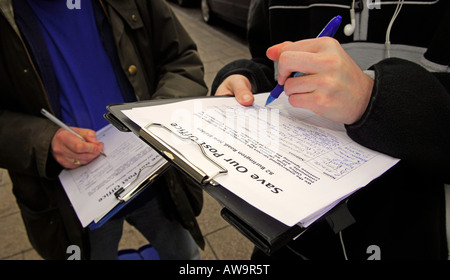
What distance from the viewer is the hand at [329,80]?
518 millimetres

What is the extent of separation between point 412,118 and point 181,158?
43 cm

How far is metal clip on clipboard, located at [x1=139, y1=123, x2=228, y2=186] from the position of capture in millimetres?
438

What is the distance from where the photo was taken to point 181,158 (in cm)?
47

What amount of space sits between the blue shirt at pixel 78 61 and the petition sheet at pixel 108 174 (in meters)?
0.16

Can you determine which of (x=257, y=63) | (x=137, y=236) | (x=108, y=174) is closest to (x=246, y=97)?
(x=257, y=63)

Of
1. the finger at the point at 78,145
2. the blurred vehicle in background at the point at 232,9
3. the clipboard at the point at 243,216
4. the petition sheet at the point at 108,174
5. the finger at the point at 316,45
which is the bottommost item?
the petition sheet at the point at 108,174

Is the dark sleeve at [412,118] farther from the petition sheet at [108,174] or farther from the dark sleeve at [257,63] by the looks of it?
the petition sheet at [108,174]

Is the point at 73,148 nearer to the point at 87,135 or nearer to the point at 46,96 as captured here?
the point at 87,135

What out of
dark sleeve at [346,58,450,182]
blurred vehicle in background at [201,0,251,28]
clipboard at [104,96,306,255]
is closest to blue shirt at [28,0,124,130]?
clipboard at [104,96,306,255]

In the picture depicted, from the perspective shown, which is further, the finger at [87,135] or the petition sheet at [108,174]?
the finger at [87,135]

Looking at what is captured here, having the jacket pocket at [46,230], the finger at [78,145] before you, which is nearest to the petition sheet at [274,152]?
the finger at [78,145]

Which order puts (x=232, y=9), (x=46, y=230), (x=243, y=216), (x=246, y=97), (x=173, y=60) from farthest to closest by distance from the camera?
(x=232, y=9)
(x=173, y=60)
(x=46, y=230)
(x=246, y=97)
(x=243, y=216)

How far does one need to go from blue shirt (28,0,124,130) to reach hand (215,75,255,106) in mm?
488

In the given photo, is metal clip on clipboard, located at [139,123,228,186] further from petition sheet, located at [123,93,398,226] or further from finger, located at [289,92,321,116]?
finger, located at [289,92,321,116]
